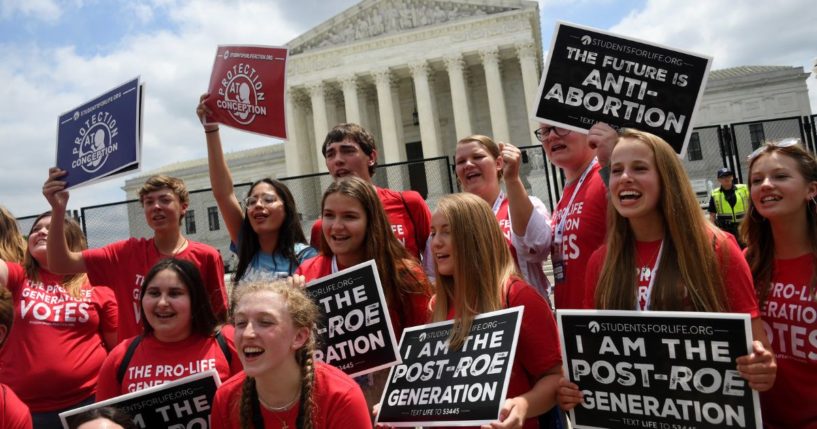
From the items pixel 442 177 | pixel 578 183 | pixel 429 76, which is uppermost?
pixel 429 76

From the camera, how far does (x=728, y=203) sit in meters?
10.5

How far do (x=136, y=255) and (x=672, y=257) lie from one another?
146 inches

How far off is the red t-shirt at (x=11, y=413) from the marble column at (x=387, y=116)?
136 feet

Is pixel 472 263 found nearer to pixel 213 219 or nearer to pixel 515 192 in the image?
pixel 515 192

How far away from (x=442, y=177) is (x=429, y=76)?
1237 inches

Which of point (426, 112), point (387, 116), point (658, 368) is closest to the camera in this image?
point (658, 368)

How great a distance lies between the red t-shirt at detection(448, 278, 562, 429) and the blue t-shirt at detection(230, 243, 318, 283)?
195cm

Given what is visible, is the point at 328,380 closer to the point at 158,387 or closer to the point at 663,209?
the point at 158,387

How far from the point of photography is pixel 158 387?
308 centimetres

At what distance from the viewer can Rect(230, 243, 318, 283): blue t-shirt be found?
4.30 m

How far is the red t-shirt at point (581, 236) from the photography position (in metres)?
3.63

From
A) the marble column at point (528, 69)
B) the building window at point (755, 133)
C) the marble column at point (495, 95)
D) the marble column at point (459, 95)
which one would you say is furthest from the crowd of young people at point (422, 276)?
the marble column at point (459, 95)

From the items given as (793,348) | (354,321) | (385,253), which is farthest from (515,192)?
(793,348)

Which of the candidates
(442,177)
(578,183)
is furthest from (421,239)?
Result: (442,177)
